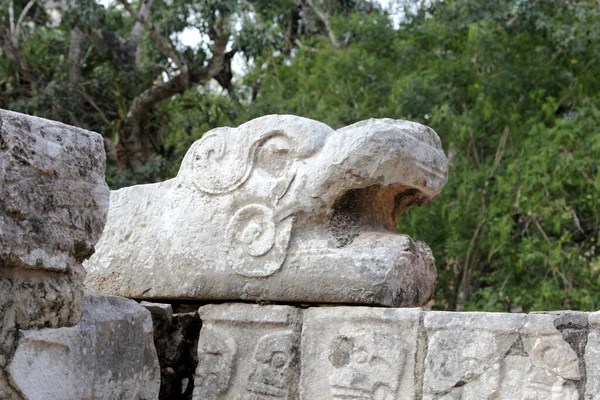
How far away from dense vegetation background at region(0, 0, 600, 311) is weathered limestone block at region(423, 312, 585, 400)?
516cm

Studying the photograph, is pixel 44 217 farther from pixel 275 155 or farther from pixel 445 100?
pixel 445 100

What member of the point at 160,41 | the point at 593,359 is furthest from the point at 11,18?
the point at 593,359

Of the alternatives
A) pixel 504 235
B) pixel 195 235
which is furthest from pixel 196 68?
pixel 195 235

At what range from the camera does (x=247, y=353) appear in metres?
3.70

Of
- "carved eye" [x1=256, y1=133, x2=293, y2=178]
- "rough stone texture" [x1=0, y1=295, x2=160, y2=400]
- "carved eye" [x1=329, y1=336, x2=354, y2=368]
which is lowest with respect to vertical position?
"rough stone texture" [x1=0, y1=295, x2=160, y2=400]

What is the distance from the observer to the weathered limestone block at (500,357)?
3082 mm

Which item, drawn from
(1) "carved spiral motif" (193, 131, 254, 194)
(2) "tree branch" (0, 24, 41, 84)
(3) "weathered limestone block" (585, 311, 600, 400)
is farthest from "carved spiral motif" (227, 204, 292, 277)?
(2) "tree branch" (0, 24, 41, 84)

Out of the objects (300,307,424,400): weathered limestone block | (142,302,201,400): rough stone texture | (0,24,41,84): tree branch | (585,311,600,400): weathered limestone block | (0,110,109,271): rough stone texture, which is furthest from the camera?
(0,24,41,84): tree branch

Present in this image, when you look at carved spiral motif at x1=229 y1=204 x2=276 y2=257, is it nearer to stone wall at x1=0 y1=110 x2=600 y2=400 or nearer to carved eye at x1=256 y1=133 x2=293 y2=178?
stone wall at x1=0 y1=110 x2=600 y2=400

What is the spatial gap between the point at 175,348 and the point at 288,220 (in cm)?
74

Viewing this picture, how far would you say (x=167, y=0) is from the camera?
10922 mm

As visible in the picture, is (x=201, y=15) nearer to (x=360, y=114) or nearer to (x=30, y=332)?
(x=360, y=114)

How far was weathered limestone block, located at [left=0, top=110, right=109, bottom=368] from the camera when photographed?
8.90ft

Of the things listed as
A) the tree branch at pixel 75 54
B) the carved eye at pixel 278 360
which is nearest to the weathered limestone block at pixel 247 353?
the carved eye at pixel 278 360
